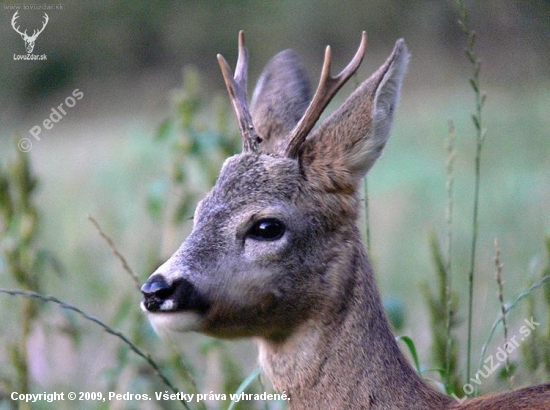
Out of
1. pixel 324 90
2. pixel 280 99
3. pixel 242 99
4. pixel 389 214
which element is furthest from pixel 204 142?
pixel 389 214

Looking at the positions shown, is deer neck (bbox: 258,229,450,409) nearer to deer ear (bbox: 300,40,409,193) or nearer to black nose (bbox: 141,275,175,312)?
deer ear (bbox: 300,40,409,193)

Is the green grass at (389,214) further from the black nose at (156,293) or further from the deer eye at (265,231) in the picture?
the black nose at (156,293)

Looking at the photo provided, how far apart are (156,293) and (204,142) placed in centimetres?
206

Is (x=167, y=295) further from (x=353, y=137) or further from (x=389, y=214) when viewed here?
(x=389, y=214)

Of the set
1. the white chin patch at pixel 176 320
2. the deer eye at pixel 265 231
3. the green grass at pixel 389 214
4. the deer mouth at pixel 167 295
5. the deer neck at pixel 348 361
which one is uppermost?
the deer eye at pixel 265 231

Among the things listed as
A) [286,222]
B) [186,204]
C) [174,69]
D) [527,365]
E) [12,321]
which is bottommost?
[174,69]

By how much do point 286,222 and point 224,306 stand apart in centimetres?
36

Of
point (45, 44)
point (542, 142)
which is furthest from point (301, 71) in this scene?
point (45, 44)

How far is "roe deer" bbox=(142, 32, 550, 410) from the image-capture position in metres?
3.50

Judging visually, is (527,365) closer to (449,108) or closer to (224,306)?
(224,306)

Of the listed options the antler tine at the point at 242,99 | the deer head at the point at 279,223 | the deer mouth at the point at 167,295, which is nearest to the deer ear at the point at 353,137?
the deer head at the point at 279,223

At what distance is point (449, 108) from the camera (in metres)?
15.4

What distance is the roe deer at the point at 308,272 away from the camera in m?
3.50

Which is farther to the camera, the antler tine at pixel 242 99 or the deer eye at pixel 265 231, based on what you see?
the antler tine at pixel 242 99
